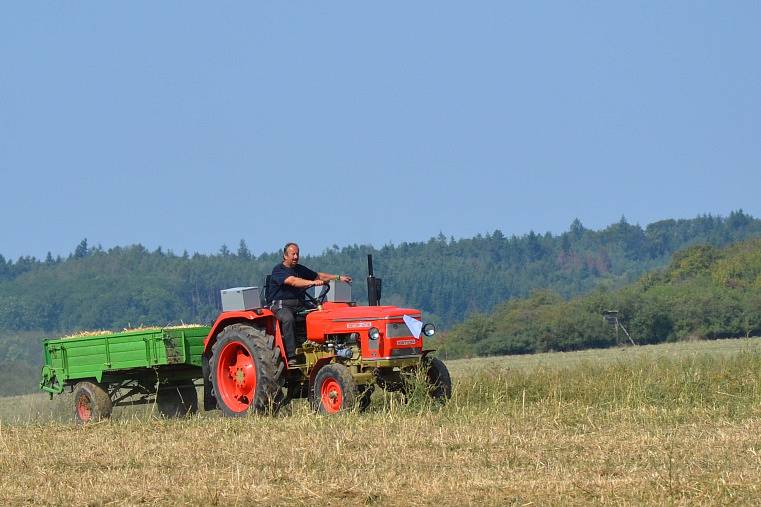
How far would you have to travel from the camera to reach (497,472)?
896 cm

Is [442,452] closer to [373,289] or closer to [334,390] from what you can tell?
[334,390]

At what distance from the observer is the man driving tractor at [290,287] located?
13750 millimetres

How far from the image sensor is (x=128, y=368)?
49.6 feet

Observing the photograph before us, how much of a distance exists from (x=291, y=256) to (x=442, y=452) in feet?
15.1

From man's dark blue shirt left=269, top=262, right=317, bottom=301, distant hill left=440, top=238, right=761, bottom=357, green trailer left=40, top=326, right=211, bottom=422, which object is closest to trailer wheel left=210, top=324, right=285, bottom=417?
man's dark blue shirt left=269, top=262, right=317, bottom=301

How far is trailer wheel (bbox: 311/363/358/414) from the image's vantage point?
12.9 m

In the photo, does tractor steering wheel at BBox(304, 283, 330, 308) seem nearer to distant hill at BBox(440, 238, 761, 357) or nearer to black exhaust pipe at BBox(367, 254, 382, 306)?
black exhaust pipe at BBox(367, 254, 382, 306)

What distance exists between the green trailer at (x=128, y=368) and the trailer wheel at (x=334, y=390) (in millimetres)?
2271

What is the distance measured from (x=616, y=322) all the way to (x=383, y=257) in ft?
332

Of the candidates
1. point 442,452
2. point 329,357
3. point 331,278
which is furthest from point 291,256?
point 442,452

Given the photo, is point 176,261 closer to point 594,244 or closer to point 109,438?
point 594,244

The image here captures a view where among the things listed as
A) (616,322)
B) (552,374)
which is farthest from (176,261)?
(552,374)

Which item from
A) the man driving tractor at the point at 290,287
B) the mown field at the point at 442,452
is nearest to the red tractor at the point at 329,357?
the man driving tractor at the point at 290,287

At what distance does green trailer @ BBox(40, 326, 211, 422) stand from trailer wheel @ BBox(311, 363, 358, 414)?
227cm
